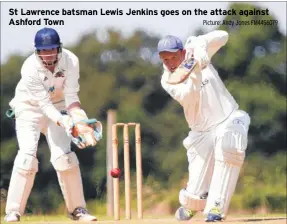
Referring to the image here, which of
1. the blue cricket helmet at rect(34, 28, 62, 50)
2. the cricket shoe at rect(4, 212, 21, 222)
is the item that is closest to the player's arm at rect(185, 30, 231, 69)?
the blue cricket helmet at rect(34, 28, 62, 50)

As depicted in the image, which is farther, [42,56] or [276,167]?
[276,167]

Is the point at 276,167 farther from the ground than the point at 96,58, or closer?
closer

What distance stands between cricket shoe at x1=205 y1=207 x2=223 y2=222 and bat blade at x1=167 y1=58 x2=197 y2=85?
1112 millimetres

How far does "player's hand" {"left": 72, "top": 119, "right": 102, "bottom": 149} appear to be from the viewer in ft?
39.5

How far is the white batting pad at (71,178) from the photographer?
40.8 feet

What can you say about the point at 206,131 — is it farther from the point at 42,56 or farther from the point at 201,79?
the point at 42,56

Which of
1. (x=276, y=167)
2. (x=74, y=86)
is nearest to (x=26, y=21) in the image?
(x=74, y=86)

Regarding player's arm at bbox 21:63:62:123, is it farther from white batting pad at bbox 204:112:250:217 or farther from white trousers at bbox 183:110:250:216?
white batting pad at bbox 204:112:250:217

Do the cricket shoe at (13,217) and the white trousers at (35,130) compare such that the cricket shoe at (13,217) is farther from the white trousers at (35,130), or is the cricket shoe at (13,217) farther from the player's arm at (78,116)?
the player's arm at (78,116)

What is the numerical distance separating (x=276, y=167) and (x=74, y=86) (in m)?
12.7

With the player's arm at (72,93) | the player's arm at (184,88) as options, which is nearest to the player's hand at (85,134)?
the player's arm at (72,93)

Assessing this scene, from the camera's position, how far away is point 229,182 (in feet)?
37.5

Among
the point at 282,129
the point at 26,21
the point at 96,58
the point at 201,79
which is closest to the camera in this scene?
the point at 201,79

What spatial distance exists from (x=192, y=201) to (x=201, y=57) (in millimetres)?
1463
